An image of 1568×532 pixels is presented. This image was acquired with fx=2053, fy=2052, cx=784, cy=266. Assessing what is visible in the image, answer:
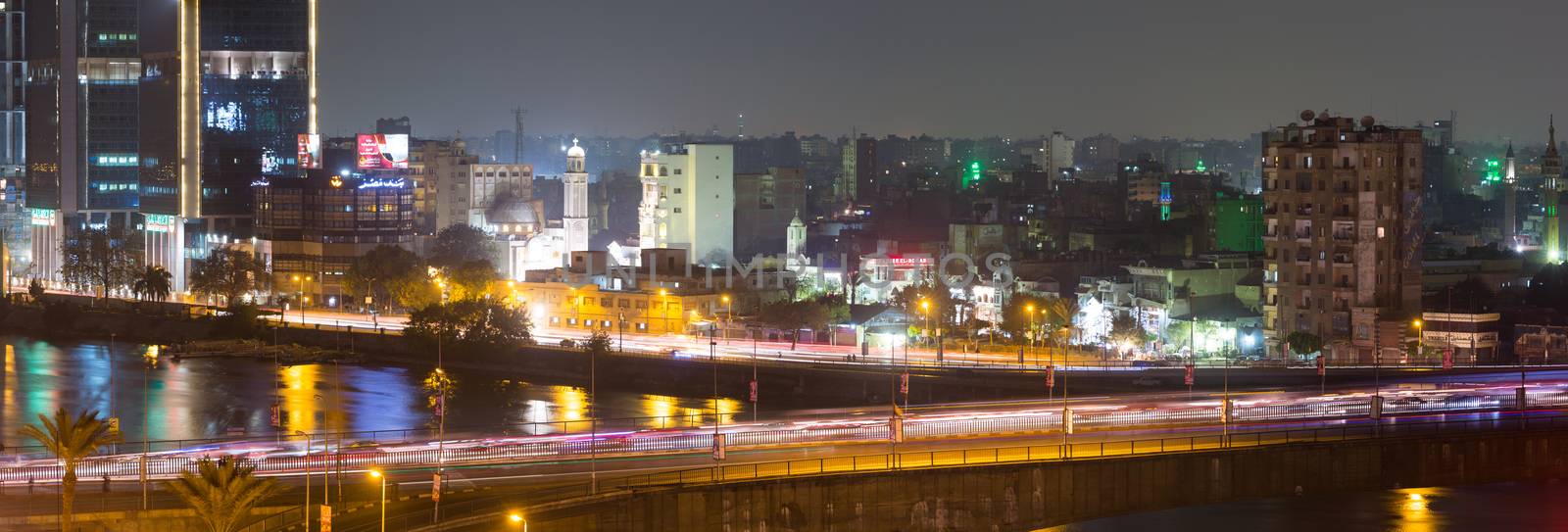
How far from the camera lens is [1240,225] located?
89.7 m

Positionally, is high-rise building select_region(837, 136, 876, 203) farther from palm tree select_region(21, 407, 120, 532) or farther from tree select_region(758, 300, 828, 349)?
palm tree select_region(21, 407, 120, 532)

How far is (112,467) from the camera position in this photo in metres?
35.6

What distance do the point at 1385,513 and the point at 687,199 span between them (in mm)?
53421

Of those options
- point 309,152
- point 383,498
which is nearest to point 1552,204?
point 309,152

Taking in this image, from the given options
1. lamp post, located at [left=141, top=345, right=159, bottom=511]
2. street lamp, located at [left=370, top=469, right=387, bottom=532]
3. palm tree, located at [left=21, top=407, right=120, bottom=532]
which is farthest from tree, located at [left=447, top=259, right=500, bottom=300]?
palm tree, located at [left=21, top=407, right=120, bottom=532]

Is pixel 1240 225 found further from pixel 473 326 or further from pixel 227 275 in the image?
pixel 227 275

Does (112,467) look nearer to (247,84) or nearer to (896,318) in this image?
(896,318)

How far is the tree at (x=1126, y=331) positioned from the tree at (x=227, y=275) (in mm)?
36455

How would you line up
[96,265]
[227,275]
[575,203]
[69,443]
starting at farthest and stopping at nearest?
[575,203]
[96,265]
[227,275]
[69,443]

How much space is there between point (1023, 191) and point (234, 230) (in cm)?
5053

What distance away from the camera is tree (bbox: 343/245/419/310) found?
3054 inches

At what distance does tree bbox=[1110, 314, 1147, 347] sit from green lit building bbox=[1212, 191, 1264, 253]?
86.6 ft

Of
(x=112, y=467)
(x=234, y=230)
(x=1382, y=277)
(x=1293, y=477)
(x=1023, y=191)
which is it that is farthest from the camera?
(x=1023, y=191)

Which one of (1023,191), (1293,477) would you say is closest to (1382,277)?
(1293,477)
